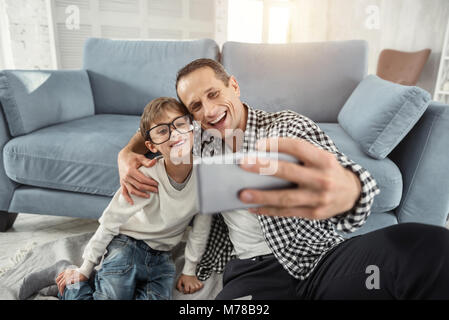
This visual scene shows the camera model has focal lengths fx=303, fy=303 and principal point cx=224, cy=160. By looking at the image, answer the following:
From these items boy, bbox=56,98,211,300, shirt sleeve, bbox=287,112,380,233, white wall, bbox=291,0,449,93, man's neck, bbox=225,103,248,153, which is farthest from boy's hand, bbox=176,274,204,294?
white wall, bbox=291,0,449,93

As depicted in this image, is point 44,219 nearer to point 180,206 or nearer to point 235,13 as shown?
point 180,206

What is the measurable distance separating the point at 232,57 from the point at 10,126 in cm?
123

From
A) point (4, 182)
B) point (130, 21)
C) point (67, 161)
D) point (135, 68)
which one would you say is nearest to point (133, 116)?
point (135, 68)

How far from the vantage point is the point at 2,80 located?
1.40 meters

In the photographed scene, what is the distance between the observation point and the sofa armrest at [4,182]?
141 centimetres

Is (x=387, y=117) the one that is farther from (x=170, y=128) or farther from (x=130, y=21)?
(x=130, y=21)

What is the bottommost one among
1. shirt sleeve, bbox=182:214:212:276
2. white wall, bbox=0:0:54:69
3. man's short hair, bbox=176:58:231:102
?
shirt sleeve, bbox=182:214:212:276

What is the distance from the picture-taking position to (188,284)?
41.9 inches

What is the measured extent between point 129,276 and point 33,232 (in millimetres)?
860

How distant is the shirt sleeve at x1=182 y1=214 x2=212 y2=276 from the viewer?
1.04 metres

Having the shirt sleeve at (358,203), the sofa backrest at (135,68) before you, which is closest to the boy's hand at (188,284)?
the shirt sleeve at (358,203)

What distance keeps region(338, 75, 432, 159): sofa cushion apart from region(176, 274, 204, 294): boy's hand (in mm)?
844

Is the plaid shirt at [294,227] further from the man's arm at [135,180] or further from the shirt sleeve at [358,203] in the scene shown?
the man's arm at [135,180]

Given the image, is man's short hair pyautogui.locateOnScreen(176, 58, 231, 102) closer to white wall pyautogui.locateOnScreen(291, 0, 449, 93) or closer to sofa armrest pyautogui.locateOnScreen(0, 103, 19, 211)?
sofa armrest pyautogui.locateOnScreen(0, 103, 19, 211)
